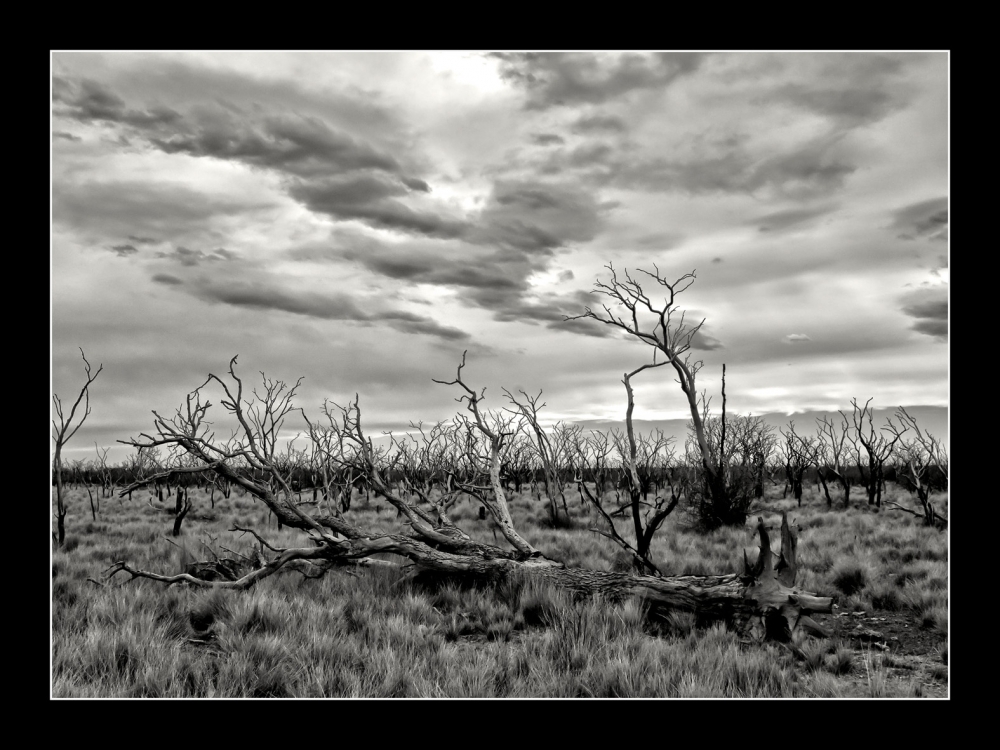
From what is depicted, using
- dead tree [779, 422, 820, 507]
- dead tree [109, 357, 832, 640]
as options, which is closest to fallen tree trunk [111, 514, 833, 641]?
dead tree [109, 357, 832, 640]

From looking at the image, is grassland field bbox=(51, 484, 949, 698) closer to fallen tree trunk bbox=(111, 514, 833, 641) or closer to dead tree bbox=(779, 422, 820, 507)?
fallen tree trunk bbox=(111, 514, 833, 641)

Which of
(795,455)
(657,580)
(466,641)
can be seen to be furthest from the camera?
(795,455)

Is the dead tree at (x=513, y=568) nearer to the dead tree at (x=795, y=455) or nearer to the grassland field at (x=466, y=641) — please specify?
the grassland field at (x=466, y=641)

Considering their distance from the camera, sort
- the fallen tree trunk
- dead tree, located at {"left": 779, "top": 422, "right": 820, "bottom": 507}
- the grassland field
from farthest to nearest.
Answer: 1. dead tree, located at {"left": 779, "top": 422, "right": 820, "bottom": 507}
2. the fallen tree trunk
3. the grassland field

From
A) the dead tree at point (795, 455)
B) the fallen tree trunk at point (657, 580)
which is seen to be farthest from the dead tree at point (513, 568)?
the dead tree at point (795, 455)

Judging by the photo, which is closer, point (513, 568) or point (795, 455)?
point (513, 568)

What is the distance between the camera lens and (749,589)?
6.54 m

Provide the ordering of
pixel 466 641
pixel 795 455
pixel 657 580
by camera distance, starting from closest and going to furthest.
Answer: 1. pixel 466 641
2. pixel 657 580
3. pixel 795 455

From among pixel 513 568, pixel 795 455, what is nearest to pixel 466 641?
pixel 513 568

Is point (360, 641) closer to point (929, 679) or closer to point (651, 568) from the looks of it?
point (651, 568)

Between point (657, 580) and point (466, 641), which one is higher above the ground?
point (657, 580)

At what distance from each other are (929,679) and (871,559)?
5432 millimetres

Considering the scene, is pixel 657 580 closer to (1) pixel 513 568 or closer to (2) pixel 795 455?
(1) pixel 513 568

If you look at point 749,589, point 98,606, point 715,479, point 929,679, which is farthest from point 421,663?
point 715,479
